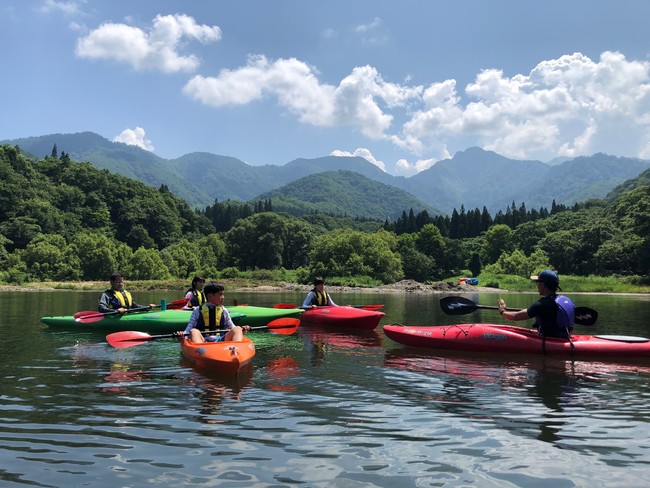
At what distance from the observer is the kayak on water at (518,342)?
36.8 feet

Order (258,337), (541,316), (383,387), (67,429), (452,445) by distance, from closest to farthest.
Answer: (452,445) < (67,429) < (383,387) < (541,316) < (258,337)

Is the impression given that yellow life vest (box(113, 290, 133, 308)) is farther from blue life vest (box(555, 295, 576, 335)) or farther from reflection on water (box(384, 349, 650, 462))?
blue life vest (box(555, 295, 576, 335))

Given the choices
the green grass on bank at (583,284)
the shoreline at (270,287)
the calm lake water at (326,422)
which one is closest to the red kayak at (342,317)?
the calm lake water at (326,422)

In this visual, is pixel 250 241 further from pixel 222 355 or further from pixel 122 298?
pixel 222 355

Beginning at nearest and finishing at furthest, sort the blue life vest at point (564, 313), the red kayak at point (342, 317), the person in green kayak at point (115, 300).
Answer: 1. the blue life vest at point (564, 313)
2. the person in green kayak at point (115, 300)
3. the red kayak at point (342, 317)

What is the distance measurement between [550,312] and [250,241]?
92176mm

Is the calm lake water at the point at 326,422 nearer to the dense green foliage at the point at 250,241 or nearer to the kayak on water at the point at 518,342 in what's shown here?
the kayak on water at the point at 518,342

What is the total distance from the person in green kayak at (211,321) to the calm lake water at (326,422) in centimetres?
71

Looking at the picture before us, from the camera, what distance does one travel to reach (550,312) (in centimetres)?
1135

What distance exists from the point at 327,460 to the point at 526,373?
6.08m

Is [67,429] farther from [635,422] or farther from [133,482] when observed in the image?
[635,422]

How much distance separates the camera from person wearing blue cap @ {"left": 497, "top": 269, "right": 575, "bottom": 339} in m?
11.0

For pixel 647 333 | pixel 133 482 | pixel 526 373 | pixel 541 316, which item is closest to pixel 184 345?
pixel 133 482

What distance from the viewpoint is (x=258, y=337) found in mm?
15352
